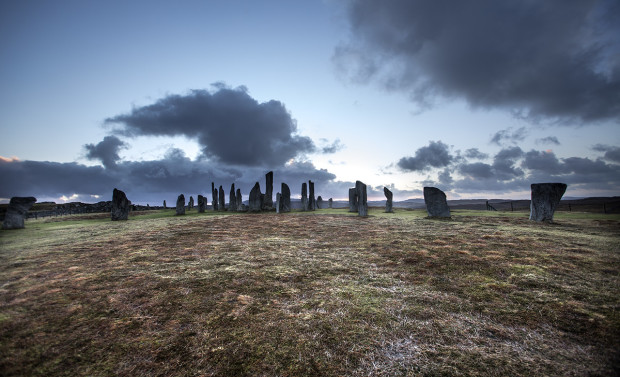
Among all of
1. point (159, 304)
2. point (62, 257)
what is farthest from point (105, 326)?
point (62, 257)

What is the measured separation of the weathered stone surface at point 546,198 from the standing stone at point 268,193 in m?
19.3

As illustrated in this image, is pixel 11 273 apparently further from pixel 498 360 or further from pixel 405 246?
pixel 405 246

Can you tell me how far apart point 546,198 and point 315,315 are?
14.5 m

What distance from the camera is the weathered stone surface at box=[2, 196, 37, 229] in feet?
42.0

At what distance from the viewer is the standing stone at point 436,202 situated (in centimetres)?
1433

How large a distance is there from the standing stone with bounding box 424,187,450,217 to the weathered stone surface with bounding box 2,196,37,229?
23.2 meters

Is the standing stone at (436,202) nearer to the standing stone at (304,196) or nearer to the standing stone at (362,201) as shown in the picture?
the standing stone at (362,201)

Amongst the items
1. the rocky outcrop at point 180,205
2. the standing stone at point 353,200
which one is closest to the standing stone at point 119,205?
the rocky outcrop at point 180,205

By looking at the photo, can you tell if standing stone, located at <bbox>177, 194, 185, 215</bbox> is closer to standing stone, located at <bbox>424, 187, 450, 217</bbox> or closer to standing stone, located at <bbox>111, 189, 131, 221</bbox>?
standing stone, located at <bbox>111, 189, 131, 221</bbox>

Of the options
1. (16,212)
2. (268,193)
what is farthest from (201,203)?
→ (16,212)

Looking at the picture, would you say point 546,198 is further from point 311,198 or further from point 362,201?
point 311,198

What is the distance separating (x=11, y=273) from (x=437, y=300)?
24.4 feet

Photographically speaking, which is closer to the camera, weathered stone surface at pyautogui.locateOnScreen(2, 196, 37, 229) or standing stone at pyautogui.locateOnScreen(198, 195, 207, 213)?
weathered stone surface at pyautogui.locateOnScreen(2, 196, 37, 229)

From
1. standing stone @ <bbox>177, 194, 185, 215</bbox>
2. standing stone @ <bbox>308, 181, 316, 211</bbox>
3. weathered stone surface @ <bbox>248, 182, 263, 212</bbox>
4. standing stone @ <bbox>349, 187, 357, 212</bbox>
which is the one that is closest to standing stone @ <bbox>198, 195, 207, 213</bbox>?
standing stone @ <bbox>177, 194, 185, 215</bbox>
